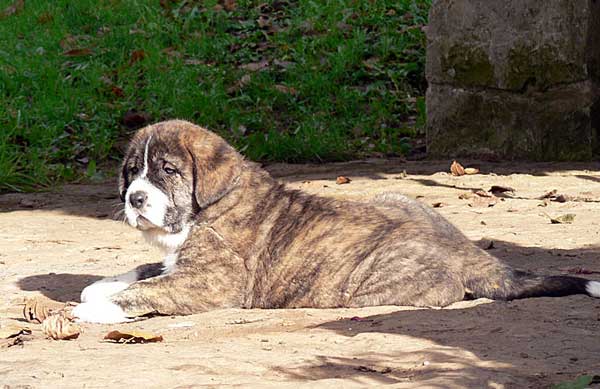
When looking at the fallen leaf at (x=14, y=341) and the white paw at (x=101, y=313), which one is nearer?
the fallen leaf at (x=14, y=341)

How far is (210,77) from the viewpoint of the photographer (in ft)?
43.0

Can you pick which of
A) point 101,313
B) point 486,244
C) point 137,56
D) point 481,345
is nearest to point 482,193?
point 486,244

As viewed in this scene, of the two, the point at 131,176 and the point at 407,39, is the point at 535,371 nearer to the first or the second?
the point at 131,176

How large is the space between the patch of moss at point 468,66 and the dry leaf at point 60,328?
6.59m

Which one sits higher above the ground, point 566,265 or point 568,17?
point 568,17

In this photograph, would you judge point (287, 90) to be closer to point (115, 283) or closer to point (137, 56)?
point (137, 56)

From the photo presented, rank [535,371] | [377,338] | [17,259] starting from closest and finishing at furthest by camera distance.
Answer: [535,371]
[377,338]
[17,259]

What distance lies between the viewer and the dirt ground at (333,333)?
4.58 m

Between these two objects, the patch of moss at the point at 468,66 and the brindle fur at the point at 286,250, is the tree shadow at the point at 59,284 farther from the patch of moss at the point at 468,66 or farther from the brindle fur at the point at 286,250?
the patch of moss at the point at 468,66

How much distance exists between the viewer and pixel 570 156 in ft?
36.8

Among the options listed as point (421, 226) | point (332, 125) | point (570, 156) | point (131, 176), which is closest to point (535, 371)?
point (421, 226)

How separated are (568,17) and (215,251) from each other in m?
5.87

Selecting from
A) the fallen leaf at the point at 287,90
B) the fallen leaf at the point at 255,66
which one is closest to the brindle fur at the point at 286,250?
the fallen leaf at the point at 287,90

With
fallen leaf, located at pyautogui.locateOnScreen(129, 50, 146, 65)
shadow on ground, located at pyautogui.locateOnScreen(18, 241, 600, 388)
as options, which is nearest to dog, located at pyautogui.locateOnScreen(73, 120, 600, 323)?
shadow on ground, located at pyautogui.locateOnScreen(18, 241, 600, 388)
